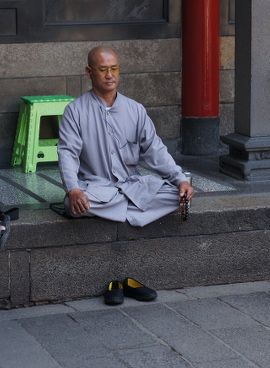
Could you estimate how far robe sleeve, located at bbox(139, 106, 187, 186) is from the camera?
727 cm

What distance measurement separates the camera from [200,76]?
32.5ft

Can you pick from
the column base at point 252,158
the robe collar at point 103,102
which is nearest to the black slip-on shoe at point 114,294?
the robe collar at point 103,102

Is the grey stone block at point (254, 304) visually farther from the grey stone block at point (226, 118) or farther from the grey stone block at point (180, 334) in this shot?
the grey stone block at point (226, 118)

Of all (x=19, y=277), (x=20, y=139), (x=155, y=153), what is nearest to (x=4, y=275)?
(x=19, y=277)

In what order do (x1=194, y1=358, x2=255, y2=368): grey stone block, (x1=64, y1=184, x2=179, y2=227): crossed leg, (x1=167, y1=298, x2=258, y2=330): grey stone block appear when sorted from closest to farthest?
(x1=194, y1=358, x2=255, y2=368): grey stone block < (x1=167, y1=298, x2=258, y2=330): grey stone block < (x1=64, y1=184, x2=179, y2=227): crossed leg

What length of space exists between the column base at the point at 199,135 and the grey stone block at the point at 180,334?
3.25 m

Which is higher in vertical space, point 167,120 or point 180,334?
point 167,120

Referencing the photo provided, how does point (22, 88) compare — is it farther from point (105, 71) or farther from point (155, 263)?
point (155, 263)

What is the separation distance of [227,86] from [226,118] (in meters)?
0.30

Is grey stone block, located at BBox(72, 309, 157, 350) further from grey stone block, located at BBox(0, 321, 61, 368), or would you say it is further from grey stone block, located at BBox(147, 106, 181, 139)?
grey stone block, located at BBox(147, 106, 181, 139)

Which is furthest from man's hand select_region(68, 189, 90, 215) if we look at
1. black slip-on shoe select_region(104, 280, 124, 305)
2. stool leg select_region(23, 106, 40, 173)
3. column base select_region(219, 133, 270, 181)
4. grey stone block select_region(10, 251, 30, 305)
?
stool leg select_region(23, 106, 40, 173)

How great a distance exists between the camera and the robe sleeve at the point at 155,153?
23.9ft

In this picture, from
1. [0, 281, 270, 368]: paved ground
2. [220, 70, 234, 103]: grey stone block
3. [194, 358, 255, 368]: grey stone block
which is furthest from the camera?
[220, 70, 234, 103]: grey stone block

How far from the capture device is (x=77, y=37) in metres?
9.75
